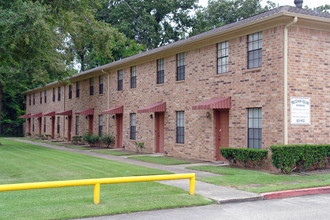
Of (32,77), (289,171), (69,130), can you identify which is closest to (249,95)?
(289,171)

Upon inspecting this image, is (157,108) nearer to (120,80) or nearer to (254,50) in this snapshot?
(120,80)

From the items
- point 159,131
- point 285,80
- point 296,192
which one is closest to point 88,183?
point 296,192

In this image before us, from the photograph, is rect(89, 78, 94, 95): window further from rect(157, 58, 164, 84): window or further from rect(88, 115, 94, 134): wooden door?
rect(157, 58, 164, 84): window

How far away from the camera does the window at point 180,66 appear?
1916cm

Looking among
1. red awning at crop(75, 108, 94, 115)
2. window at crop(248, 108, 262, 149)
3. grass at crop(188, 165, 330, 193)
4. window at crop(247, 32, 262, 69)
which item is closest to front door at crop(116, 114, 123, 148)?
red awning at crop(75, 108, 94, 115)

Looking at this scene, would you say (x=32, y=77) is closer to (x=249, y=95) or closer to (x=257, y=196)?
(x=249, y=95)

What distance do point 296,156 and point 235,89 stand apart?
13.3 feet

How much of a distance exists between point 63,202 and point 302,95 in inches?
379

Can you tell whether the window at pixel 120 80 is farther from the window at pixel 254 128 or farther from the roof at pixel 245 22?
the window at pixel 254 128

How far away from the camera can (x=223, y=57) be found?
16.5m

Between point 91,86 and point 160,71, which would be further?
point 91,86

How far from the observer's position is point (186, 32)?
160 ft

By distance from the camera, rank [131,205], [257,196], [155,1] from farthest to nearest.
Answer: [155,1], [257,196], [131,205]

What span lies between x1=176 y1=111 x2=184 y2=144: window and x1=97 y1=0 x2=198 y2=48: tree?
93.9 ft
